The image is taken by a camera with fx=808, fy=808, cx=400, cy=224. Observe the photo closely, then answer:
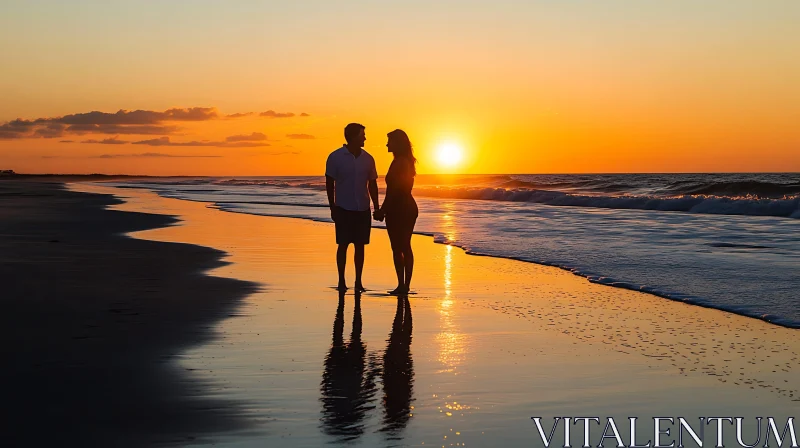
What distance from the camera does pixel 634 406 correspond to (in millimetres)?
4820

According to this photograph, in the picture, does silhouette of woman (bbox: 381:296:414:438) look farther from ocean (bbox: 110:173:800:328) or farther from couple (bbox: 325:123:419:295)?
ocean (bbox: 110:173:800:328)

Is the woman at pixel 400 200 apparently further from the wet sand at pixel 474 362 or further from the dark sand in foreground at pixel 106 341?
the dark sand in foreground at pixel 106 341

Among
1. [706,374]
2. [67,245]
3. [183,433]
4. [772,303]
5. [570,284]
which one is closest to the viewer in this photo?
[183,433]

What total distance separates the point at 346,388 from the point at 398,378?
16.8 inches

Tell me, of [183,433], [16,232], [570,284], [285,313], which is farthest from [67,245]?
[183,433]

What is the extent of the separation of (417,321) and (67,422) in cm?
377

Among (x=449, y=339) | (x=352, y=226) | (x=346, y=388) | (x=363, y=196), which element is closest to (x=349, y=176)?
(x=363, y=196)

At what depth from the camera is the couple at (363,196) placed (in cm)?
951

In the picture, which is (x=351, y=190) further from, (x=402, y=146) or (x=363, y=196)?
(x=402, y=146)

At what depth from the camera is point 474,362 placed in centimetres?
588

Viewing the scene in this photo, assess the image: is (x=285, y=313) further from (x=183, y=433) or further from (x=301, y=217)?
(x=301, y=217)

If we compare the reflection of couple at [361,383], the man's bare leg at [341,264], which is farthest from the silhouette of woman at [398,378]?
the man's bare leg at [341,264]

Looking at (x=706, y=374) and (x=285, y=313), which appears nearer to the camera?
(x=706, y=374)

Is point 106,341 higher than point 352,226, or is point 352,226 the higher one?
point 352,226
